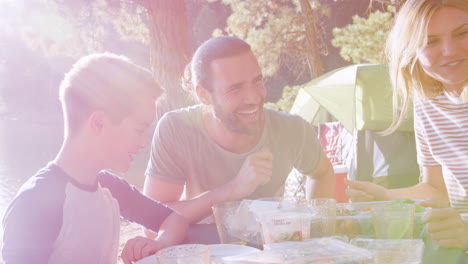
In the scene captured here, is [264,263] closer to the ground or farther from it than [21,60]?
closer to the ground

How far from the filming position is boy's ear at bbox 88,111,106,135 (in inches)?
49.9

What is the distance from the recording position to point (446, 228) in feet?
3.68

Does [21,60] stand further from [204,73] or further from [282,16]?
[204,73]

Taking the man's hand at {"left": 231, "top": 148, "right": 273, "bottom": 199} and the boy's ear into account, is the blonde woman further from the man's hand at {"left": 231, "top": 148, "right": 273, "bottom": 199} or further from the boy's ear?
the boy's ear

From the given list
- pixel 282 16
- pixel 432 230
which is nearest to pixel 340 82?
pixel 282 16

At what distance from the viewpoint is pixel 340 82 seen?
6.02m

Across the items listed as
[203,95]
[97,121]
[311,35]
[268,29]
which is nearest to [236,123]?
[203,95]

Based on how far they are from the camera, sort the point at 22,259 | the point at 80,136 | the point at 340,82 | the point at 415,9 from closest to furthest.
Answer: the point at 22,259, the point at 80,136, the point at 415,9, the point at 340,82

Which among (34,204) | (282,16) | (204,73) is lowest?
(34,204)

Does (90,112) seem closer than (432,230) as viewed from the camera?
No

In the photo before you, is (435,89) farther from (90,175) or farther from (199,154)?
(90,175)

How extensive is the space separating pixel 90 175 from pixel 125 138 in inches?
5.2

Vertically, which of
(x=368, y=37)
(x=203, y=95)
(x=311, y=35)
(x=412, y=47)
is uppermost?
(x=311, y=35)

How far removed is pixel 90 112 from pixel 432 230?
0.88 meters
